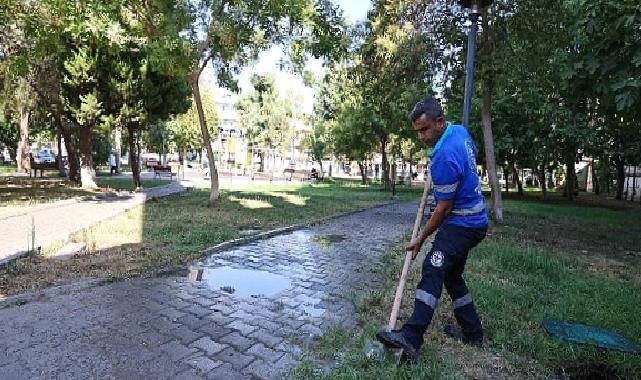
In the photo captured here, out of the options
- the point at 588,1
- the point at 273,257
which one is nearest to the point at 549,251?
the point at 588,1

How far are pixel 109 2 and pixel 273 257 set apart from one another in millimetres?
7761

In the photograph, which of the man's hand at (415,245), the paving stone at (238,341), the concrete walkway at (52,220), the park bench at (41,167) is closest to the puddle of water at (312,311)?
the paving stone at (238,341)

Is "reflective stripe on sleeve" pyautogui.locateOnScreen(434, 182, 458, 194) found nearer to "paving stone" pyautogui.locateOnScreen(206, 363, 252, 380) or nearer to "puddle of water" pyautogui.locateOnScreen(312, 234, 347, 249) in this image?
"paving stone" pyautogui.locateOnScreen(206, 363, 252, 380)

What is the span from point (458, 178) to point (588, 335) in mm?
1901

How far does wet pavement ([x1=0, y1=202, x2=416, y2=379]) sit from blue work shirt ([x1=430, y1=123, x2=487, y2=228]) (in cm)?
150

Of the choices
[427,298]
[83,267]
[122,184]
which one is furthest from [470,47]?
[122,184]

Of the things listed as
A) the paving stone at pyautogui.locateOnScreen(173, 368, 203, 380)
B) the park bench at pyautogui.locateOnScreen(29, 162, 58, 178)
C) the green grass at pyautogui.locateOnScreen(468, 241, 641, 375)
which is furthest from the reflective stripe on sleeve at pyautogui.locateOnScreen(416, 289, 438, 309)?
the park bench at pyautogui.locateOnScreen(29, 162, 58, 178)

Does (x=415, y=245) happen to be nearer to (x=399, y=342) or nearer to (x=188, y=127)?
(x=399, y=342)

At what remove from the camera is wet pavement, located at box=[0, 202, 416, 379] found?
3.30 m

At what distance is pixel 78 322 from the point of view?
407 centimetres

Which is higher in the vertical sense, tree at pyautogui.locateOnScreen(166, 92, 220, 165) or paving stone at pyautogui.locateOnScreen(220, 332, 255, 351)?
Answer: tree at pyautogui.locateOnScreen(166, 92, 220, 165)

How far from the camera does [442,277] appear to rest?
3422mm

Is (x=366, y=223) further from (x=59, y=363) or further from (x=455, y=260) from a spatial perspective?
(x=59, y=363)

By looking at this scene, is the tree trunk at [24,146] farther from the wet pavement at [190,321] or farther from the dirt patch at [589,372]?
the dirt patch at [589,372]
